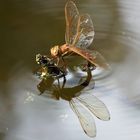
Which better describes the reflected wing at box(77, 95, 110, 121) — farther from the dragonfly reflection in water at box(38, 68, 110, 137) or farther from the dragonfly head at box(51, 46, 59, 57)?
the dragonfly head at box(51, 46, 59, 57)

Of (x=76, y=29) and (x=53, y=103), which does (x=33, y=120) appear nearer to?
(x=53, y=103)

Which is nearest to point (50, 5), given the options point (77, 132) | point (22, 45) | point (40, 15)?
point (40, 15)

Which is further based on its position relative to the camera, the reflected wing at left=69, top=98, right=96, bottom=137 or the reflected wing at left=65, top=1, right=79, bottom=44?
the reflected wing at left=65, top=1, right=79, bottom=44

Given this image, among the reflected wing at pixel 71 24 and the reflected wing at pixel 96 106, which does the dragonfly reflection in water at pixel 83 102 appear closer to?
the reflected wing at pixel 96 106

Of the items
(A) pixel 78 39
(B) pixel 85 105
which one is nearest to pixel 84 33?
(A) pixel 78 39

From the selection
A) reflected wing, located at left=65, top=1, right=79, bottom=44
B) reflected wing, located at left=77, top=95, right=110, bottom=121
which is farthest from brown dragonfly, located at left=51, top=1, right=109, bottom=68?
reflected wing, located at left=77, top=95, right=110, bottom=121

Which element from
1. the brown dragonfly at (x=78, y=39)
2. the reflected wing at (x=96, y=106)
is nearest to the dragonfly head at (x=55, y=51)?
the brown dragonfly at (x=78, y=39)

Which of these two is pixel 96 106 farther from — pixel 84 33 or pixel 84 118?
pixel 84 33
